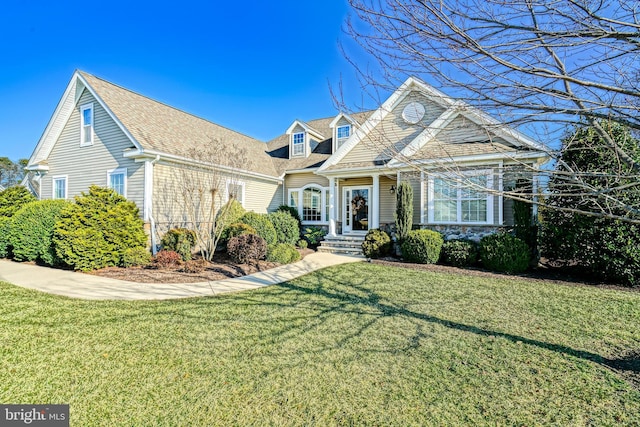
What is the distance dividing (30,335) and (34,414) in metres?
2.11

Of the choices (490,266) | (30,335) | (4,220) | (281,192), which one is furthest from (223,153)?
(490,266)

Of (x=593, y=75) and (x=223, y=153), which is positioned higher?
(x=223, y=153)

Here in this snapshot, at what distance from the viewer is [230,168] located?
11.8m

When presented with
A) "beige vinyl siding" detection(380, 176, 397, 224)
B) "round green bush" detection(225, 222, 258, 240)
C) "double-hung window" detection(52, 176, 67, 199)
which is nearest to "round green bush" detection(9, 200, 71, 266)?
"double-hung window" detection(52, 176, 67, 199)

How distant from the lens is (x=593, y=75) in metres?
3.31

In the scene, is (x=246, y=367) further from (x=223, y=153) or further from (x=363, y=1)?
(x=223, y=153)

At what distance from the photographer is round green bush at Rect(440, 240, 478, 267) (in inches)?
382

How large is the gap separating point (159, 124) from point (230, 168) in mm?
3875

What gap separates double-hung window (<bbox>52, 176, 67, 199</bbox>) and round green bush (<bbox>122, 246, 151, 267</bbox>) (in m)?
7.07

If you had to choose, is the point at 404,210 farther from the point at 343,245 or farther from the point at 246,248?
the point at 246,248

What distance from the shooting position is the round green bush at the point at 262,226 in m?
11.6

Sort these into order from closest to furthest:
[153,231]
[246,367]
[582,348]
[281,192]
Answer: [246,367] < [582,348] < [153,231] < [281,192]

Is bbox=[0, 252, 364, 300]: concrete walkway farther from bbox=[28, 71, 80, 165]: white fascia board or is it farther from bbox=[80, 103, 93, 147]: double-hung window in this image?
bbox=[28, 71, 80, 165]: white fascia board

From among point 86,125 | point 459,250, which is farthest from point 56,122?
point 459,250
